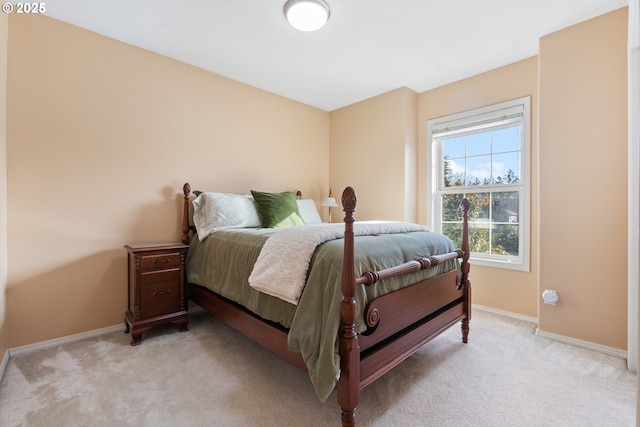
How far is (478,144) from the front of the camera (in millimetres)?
3096

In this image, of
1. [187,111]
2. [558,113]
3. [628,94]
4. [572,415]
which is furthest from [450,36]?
[572,415]

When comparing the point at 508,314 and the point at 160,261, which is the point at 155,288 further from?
the point at 508,314

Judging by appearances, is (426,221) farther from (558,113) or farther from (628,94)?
(628,94)

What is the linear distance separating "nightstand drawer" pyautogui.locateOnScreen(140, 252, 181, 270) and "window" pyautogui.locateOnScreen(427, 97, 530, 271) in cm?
273

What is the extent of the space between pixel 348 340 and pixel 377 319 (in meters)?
0.23

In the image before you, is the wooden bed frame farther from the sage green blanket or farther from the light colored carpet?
the light colored carpet

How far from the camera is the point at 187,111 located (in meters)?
2.84

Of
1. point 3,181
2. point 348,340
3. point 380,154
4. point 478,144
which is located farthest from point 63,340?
point 478,144

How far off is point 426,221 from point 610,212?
5.14ft

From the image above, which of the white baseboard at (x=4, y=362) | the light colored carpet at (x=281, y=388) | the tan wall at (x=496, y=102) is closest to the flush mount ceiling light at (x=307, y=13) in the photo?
the tan wall at (x=496, y=102)

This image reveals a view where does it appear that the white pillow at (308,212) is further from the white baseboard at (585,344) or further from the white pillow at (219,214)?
the white baseboard at (585,344)

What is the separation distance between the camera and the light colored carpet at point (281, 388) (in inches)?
55.3

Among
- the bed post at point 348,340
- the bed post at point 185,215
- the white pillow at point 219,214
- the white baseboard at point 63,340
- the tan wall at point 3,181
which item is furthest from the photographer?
the bed post at point 185,215

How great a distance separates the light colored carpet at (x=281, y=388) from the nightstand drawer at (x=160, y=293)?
0.24m
